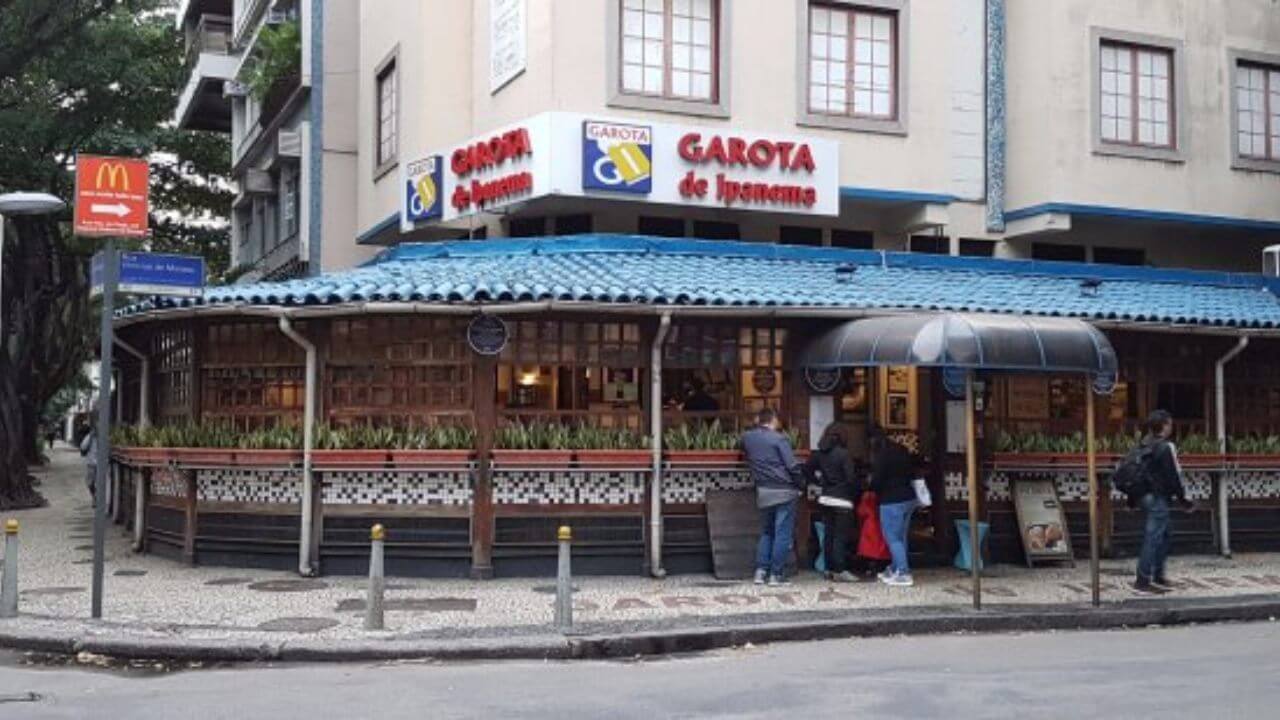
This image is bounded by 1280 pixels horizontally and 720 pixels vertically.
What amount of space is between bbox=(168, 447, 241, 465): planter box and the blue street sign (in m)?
2.86

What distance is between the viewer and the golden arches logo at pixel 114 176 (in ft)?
36.5

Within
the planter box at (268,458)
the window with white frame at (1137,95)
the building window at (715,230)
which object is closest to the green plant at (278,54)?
the building window at (715,230)

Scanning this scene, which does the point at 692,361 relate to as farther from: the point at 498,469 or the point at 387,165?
the point at 387,165

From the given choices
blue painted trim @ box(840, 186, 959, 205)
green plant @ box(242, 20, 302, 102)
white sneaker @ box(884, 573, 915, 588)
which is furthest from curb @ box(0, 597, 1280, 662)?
green plant @ box(242, 20, 302, 102)

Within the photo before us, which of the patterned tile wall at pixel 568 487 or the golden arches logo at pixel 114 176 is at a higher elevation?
the golden arches logo at pixel 114 176

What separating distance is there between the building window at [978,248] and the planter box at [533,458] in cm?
823

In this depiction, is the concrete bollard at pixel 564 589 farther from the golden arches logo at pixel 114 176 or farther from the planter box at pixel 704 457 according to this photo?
the golden arches logo at pixel 114 176

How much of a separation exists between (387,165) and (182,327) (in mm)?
5862

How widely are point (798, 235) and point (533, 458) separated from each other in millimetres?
6443

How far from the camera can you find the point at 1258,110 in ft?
66.4

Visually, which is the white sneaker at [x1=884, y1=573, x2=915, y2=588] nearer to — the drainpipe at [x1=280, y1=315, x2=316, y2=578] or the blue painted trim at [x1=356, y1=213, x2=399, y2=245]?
the drainpipe at [x1=280, y1=315, x2=316, y2=578]

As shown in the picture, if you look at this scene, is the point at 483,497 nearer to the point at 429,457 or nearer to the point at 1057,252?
the point at 429,457

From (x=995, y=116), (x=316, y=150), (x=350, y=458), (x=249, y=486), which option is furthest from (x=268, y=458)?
(x=995, y=116)

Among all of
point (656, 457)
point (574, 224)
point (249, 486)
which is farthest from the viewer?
point (574, 224)
